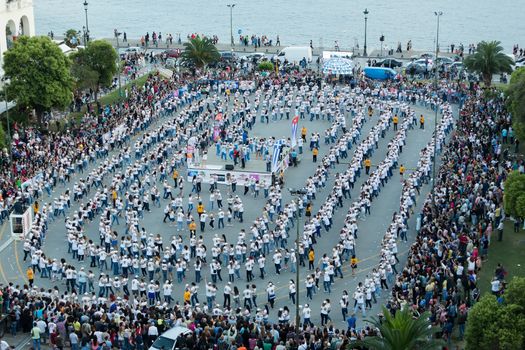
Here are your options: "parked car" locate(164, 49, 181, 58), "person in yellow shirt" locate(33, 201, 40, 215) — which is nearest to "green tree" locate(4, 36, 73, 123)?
"person in yellow shirt" locate(33, 201, 40, 215)

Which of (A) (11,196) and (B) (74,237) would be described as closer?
(B) (74,237)

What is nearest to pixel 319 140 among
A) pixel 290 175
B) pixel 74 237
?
pixel 290 175

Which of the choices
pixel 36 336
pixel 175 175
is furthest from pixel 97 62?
pixel 36 336

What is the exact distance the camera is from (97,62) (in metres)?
63.5

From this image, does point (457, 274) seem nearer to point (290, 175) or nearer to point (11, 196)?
point (290, 175)

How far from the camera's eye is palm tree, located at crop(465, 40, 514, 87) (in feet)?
209

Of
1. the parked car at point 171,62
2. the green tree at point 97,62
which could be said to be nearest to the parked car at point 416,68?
the parked car at point 171,62

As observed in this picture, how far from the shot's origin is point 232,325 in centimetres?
3247

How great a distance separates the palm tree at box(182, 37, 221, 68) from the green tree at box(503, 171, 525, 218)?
3382 centimetres

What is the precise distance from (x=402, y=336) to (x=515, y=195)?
39.7ft

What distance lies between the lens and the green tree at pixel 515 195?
38594 mm

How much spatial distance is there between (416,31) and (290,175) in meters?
66.9

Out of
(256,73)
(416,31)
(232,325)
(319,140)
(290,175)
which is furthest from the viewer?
(416,31)

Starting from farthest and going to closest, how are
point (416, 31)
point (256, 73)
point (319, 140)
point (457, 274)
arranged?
point (416, 31), point (256, 73), point (319, 140), point (457, 274)
